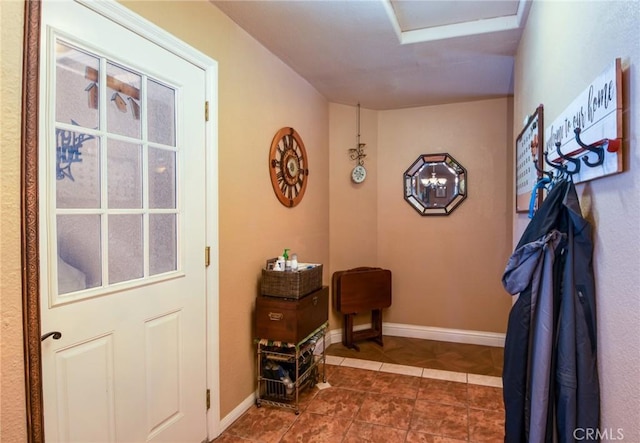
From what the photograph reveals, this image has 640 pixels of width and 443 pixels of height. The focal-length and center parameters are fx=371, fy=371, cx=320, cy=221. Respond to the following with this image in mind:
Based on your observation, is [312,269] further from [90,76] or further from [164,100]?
[90,76]

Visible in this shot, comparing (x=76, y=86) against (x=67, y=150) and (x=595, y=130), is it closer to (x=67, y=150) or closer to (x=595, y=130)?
(x=67, y=150)

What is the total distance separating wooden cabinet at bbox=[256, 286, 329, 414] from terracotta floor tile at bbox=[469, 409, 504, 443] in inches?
41.1

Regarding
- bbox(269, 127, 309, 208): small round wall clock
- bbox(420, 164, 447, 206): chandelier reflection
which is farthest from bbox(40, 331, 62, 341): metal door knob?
bbox(420, 164, 447, 206): chandelier reflection

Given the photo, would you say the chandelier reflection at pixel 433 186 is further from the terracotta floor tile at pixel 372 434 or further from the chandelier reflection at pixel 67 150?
the chandelier reflection at pixel 67 150

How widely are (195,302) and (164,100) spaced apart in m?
1.00

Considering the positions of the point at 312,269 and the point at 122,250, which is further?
the point at 312,269

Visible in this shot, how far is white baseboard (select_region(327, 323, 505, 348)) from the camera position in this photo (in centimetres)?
354

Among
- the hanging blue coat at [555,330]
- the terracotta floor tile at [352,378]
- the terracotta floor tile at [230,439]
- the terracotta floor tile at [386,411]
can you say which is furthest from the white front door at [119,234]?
the hanging blue coat at [555,330]

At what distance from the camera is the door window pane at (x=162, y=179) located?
1664 millimetres

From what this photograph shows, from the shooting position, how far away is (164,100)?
67.8 inches

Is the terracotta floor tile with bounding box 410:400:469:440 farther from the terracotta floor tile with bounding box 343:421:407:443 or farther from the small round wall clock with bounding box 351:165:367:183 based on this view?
the small round wall clock with bounding box 351:165:367:183

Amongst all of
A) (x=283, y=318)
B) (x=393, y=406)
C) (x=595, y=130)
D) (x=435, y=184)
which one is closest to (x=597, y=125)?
(x=595, y=130)

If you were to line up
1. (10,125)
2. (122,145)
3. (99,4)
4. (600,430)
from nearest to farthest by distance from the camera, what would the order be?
(600,430), (10,125), (99,4), (122,145)

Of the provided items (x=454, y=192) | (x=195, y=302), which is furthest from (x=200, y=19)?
(x=454, y=192)
